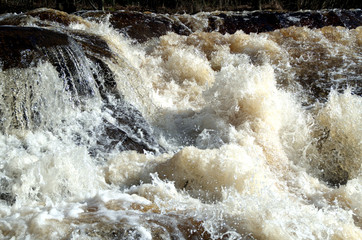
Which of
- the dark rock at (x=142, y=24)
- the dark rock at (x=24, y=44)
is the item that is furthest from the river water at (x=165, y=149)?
the dark rock at (x=142, y=24)

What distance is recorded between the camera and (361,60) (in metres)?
7.67

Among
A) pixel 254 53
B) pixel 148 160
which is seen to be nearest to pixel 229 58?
pixel 254 53

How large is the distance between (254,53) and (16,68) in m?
5.34

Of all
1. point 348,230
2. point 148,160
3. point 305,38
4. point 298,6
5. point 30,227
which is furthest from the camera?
point 298,6

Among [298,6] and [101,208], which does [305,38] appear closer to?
[101,208]

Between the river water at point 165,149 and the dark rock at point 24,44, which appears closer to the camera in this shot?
the river water at point 165,149

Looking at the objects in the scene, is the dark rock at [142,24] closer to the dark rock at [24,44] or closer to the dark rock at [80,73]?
the dark rock at [80,73]

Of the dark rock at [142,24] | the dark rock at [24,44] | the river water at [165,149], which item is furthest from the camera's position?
the dark rock at [142,24]

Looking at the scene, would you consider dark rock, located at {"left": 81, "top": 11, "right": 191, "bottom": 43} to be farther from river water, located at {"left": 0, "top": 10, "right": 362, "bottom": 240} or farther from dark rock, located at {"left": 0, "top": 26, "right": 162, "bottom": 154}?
dark rock, located at {"left": 0, "top": 26, "right": 162, "bottom": 154}

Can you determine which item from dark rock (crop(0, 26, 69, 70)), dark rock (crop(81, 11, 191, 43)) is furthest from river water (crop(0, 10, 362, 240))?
dark rock (crop(81, 11, 191, 43))

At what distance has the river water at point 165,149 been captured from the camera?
2.33m

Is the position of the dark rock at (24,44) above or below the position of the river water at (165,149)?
above

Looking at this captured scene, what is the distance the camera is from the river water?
2.33 meters

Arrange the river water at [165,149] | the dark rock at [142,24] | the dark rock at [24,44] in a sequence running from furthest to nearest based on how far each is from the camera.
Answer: the dark rock at [142,24], the dark rock at [24,44], the river water at [165,149]
